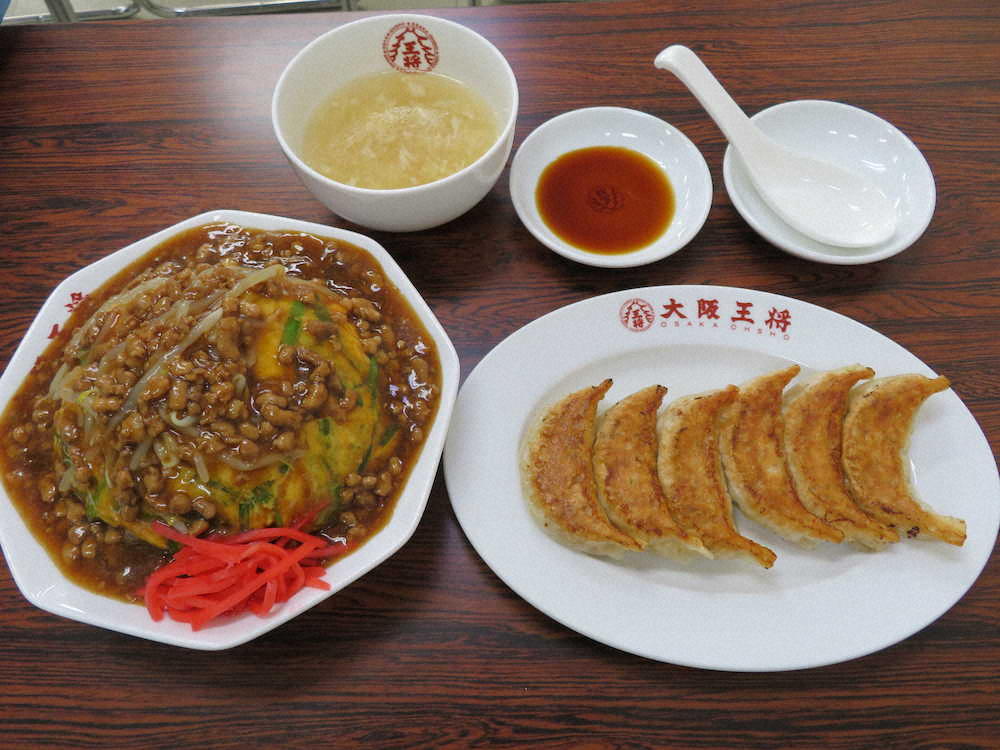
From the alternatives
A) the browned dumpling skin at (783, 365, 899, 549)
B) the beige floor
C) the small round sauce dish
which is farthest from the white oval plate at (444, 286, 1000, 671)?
the beige floor

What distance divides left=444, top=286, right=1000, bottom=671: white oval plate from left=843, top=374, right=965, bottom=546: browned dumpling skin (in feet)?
0.32

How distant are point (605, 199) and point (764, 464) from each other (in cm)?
104

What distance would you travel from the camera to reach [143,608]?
1.69m

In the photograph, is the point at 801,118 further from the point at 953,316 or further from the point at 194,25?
the point at 194,25

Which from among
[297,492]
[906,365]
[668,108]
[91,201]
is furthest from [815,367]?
[91,201]

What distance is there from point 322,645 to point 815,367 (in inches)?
63.4

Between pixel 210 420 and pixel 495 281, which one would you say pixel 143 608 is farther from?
pixel 495 281

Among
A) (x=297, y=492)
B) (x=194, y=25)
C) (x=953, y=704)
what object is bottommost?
(x=953, y=704)

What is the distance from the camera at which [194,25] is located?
300 cm

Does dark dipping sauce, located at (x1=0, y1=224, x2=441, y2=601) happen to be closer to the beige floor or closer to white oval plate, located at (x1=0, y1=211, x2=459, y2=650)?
white oval plate, located at (x1=0, y1=211, x2=459, y2=650)

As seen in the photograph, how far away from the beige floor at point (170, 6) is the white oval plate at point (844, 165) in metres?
2.43

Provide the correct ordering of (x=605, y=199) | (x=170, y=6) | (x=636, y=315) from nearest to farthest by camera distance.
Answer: (x=636, y=315), (x=605, y=199), (x=170, y=6)

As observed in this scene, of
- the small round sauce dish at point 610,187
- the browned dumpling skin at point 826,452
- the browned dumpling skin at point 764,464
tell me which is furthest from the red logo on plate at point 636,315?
the browned dumpling skin at point 826,452

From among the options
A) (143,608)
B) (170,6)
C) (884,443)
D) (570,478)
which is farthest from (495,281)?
(170,6)
